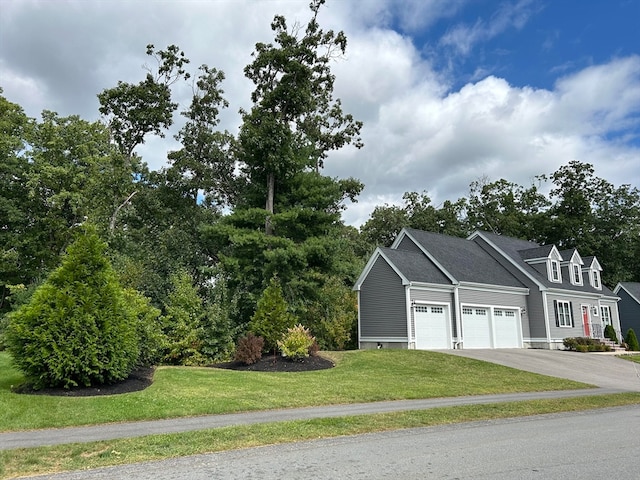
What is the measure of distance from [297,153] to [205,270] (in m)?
7.77

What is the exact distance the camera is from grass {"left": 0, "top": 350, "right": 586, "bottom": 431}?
905 cm

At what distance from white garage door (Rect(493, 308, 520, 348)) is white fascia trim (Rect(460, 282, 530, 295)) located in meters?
1.11

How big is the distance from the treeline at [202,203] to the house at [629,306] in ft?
84.6

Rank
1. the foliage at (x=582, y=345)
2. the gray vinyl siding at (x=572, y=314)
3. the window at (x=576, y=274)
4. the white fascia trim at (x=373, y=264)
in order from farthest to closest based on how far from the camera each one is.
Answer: the window at (x=576, y=274)
the gray vinyl siding at (x=572, y=314)
the foliage at (x=582, y=345)
the white fascia trim at (x=373, y=264)

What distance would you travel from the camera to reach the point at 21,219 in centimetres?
2638

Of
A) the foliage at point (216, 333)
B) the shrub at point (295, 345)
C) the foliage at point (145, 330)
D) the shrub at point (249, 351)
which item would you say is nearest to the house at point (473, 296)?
the shrub at point (295, 345)

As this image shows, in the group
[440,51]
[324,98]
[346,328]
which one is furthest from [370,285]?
[324,98]

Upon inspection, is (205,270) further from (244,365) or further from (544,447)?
(544,447)

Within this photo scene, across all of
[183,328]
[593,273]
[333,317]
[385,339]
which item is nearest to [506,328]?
[385,339]

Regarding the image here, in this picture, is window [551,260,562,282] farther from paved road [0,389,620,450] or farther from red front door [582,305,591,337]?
paved road [0,389,620,450]

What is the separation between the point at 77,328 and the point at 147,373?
319 centimetres

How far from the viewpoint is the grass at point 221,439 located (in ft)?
19.5

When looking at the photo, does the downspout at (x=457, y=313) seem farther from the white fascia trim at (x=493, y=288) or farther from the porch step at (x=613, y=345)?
the porch step at (x=613, y=345)

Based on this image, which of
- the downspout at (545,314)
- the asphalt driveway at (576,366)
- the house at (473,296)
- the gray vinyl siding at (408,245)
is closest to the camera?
the asphalt driveway at (576,366)
